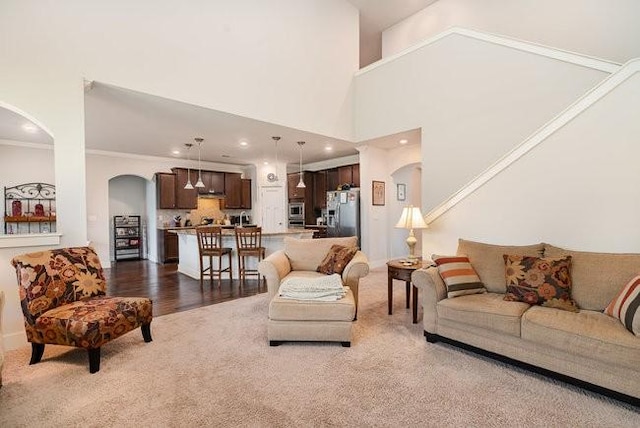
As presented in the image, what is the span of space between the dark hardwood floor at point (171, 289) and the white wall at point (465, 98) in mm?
3436

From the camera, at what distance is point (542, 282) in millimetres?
2535

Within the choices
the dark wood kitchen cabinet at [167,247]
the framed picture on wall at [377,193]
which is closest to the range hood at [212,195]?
the dark wood kitchen cabinet at [167,247]

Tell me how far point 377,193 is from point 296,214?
2.72 metres

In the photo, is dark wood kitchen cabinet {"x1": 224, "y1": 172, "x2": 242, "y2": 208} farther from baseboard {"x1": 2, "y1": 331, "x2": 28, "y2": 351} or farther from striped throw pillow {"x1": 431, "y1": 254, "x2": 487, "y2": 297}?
striped throw pillow {"x1": 431, "y1": 254, "x2": 487, "y2": 297}

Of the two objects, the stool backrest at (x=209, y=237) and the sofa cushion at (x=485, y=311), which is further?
the stool backrest at (x=209, y=237)

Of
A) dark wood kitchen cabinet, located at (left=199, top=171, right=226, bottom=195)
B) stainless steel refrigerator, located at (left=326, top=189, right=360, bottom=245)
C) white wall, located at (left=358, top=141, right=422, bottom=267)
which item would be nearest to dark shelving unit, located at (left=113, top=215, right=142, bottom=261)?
dark wood kitchen cabinet, located at (left=199, top=171, right=226, bottom=195)

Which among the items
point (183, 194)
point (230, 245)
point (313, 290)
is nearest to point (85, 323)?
point (313, 290)

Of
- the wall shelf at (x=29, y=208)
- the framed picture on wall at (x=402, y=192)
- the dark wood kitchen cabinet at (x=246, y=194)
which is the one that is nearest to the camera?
the wall shelf at (x=29, y=208)

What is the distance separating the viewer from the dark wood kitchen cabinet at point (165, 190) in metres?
7.54

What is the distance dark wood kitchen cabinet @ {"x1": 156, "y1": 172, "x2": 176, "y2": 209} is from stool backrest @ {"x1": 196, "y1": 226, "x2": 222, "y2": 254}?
2884mm

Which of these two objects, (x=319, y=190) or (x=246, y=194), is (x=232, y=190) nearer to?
(x=246, y=194)

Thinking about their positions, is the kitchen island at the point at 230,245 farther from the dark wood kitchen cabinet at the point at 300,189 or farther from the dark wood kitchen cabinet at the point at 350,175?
the dark wood kitchen cabinet at the point at 300,189

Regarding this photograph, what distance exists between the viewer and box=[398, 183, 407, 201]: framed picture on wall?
7203 millimetres

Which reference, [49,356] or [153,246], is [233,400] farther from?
[153,246]
